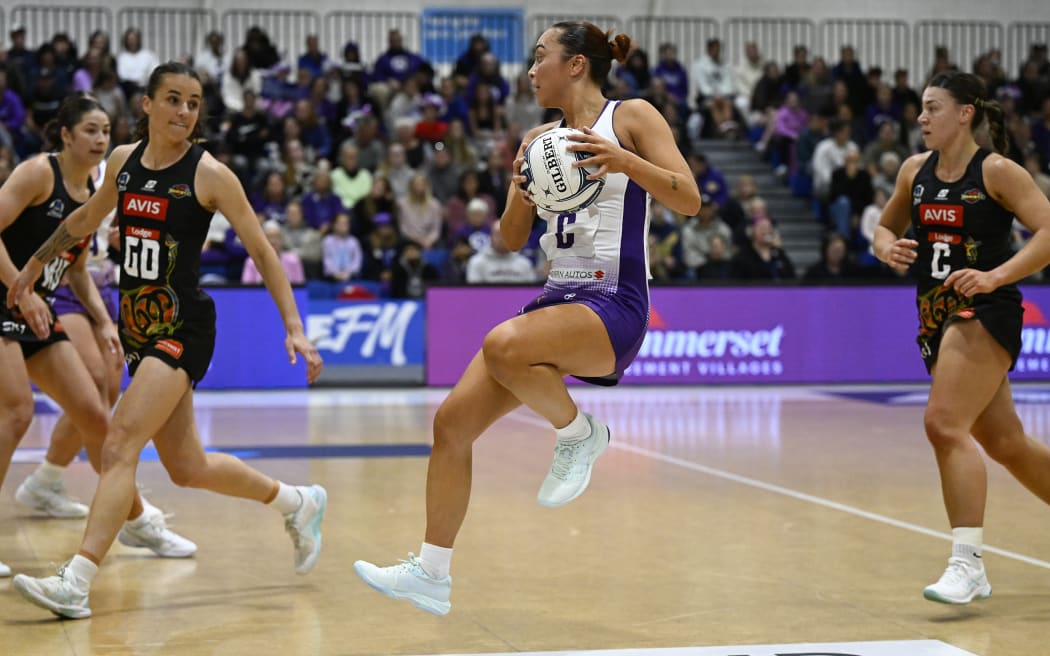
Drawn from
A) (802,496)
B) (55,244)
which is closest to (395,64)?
(802,496)

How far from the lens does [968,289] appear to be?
17.3 feet

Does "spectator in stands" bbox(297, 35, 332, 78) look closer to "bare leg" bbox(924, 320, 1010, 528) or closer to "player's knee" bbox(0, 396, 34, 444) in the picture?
"player's knee" bbox(0, 396, 34, 444)

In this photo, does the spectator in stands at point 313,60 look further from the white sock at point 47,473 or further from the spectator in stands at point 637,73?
the white sock at point 47,473

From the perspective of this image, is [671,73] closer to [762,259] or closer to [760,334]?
[762,259]

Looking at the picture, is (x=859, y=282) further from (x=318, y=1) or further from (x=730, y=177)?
(x=318, y=1)

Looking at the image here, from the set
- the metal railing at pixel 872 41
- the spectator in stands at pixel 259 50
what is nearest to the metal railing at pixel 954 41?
the metal railing at pixel 872 41

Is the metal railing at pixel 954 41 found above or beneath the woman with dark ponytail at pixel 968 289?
above

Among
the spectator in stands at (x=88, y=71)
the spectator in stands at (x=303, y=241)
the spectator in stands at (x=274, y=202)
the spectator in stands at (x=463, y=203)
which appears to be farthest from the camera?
the spectator in stands at (x=88, y=71)

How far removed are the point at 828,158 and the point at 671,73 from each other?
3.20 meters

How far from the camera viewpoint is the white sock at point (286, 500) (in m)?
5.92

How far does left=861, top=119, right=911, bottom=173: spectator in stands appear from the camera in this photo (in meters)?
20.0

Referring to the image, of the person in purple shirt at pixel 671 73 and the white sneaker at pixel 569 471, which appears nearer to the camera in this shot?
the white sneaker at pixel 569 471

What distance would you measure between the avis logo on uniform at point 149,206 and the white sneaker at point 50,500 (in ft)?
8.48

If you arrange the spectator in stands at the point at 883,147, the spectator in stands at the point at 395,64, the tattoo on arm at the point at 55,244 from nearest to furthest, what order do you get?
the tattoo on arm at the point at 55,244
the spectator in stands at the point at 883,147
the spectator in stands at the point at 395,64
